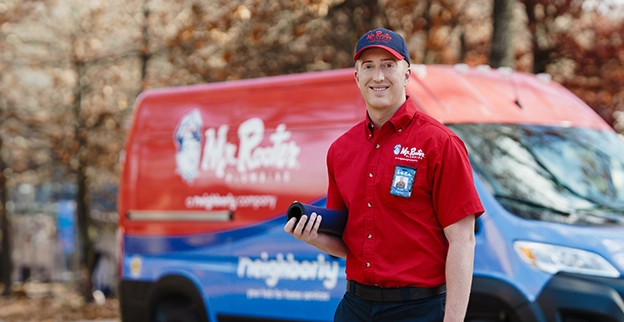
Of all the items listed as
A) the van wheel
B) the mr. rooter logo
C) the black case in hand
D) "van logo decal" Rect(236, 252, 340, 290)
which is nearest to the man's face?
the black case in hand

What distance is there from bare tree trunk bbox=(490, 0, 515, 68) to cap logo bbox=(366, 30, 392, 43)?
22.5 feet

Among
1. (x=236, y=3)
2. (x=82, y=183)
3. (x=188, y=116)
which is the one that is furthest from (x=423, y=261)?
(x=82, y=183)

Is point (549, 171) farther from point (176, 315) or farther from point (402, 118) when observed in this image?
point (176, 315)

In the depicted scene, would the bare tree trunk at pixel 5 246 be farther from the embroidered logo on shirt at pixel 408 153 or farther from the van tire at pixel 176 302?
the embroidered logo on shirt at pixel 408 153

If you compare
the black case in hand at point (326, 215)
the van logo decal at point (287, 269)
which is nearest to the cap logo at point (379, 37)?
the black case in hand at point (326, 215)

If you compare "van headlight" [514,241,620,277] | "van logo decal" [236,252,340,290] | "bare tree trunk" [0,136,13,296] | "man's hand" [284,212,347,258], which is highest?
"man's hand" [284,212,347,258]

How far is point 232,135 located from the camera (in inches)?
296

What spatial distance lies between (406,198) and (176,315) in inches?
200

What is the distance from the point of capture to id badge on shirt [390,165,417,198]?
3.23 meters

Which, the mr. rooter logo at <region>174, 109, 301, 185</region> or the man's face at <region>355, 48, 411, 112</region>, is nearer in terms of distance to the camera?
the man's face at <region>355, 48, 411, 112</region>

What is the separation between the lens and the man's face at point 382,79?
3303 mm

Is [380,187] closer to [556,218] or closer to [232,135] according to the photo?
[556,218]

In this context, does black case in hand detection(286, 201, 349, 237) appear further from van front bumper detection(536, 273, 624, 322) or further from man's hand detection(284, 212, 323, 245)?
van front bumper detection(536, 273, 624, 322)

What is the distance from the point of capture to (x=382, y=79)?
10.8 ft
